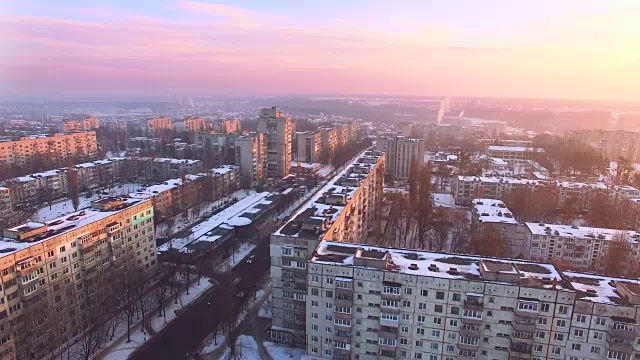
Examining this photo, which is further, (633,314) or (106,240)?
(106,240)

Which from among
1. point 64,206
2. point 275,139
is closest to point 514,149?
point 275,139

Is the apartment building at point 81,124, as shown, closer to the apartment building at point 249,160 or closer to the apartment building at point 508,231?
the apartment building at point 249,160

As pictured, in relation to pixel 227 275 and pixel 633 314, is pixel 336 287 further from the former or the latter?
pixel 227 275

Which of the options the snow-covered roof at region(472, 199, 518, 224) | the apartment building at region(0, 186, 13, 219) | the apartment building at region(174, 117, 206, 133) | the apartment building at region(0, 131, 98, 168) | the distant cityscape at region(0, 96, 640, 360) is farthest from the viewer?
the apartment building at region(174, 117, 206, 133)

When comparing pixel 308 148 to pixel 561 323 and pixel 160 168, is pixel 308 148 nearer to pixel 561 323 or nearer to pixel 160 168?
pixel 160 168

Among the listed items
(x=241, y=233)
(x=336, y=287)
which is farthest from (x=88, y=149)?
(x=336, y=287)

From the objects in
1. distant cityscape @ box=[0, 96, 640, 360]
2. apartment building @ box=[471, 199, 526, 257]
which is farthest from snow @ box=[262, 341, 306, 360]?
apartment building @ box=[471, 199, 526, 257]

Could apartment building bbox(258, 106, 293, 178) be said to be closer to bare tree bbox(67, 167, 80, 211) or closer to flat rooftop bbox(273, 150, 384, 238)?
flat rooftop bbox(273, 150, 384, 238)
